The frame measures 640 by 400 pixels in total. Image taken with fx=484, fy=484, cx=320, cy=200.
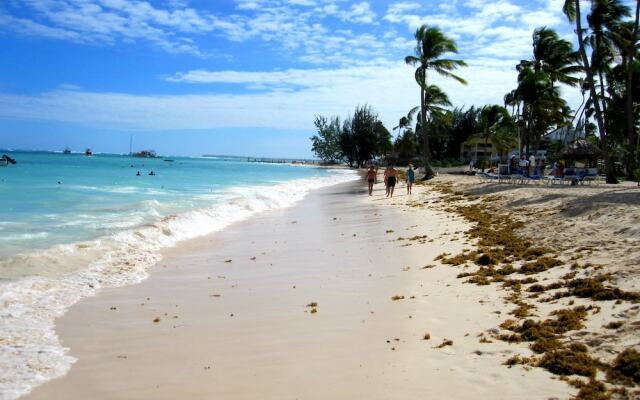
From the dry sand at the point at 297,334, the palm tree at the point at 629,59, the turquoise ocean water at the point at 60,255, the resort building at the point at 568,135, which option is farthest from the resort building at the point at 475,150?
the dry sand at the point at 297,334

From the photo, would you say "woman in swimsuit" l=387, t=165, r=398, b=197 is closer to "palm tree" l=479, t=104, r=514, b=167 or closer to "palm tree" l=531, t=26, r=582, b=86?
"palm tree" l=531, t=26, r=582, b=86

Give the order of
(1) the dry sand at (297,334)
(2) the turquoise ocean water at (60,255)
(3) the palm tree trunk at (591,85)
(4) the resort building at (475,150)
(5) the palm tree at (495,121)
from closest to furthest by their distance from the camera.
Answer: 1. (1) the dry sand at (297,334)
2. (2) the turquoise ocean water at (60,255)
3. (3) the palm tree trunk at (591,85)
4. (5) the palm tree at (495,121)
5. (4) the resort building at (475,150)

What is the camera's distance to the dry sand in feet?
12.8

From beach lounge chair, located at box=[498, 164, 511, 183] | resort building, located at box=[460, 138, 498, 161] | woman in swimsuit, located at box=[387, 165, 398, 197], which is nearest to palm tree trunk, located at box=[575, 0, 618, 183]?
beach lounge chair, located at box=[498, 164, 511, 183]

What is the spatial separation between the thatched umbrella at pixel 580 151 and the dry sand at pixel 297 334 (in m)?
25.7

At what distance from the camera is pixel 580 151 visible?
31.4 meters

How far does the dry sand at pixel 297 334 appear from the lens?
3.91 meters

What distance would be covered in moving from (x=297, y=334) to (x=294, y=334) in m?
0.03

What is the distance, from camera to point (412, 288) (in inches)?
269

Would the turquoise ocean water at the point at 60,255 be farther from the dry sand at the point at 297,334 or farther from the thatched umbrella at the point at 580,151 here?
the thatched umbrella at the point at 580,151

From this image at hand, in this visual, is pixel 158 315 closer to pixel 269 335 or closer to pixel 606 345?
pixel 269 335

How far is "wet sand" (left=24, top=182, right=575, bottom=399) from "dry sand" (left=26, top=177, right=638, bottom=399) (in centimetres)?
2

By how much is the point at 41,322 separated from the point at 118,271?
2712 millimetres

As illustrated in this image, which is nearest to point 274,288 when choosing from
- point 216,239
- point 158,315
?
point 158,315
